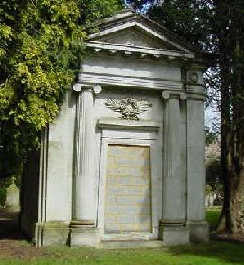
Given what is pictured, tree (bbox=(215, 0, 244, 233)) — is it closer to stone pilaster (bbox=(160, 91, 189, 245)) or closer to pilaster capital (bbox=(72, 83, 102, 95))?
stone pilaster (bbox=(160, 91, 189, 245))

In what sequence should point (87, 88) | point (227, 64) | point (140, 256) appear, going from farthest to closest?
point (227, 64)
point (87, 88)
point (140, 256)

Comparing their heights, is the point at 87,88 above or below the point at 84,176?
above

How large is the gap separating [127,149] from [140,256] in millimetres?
3263

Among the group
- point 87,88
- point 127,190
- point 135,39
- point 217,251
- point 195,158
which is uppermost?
point 135,39

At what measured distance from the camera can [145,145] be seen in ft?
45.9

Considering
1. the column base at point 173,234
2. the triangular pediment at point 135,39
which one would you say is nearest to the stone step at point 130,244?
the column base at point 173,234

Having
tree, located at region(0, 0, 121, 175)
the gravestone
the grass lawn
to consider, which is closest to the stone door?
the grass lawn

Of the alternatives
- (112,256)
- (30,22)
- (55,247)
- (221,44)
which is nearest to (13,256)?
(55,247)

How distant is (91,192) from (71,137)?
157 centimetres

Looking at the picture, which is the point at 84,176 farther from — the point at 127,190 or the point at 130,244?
the point at 130,244

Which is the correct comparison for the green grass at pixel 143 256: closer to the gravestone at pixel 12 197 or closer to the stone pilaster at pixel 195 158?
the stone pilaster at pixel 195 158

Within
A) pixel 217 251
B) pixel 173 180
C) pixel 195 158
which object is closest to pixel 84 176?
pixel 173 180

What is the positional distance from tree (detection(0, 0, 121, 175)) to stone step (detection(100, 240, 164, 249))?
3.31 meters

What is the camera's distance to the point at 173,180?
13.8 meters
